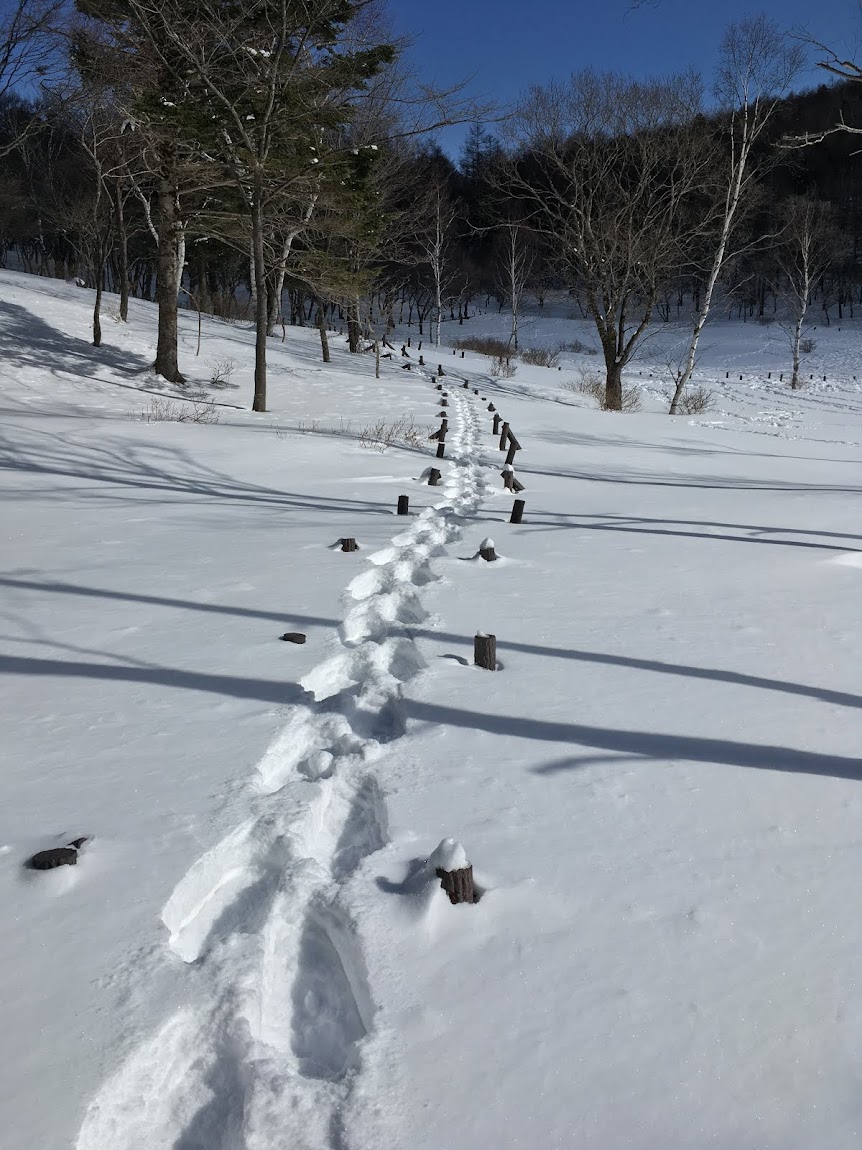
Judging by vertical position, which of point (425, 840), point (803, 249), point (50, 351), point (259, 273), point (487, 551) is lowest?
point (425, 840)

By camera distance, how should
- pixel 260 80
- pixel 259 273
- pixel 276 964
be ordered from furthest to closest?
pixel 259 273 → pixel 260 80 → pixel 276 964

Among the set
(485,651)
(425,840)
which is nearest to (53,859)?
(425,840)

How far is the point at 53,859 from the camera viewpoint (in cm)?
234

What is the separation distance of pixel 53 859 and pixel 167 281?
53.5 feet

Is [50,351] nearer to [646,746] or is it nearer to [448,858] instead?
[646,746]

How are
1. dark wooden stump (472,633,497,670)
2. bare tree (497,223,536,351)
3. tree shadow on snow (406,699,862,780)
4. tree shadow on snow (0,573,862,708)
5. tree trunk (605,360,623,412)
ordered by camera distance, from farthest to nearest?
bare tree (497,223,536,351), tree trunk (605,360,623,412), dark wooden stump (472,633,497,670), tree shadow on snow (0,573,862,708), tree shadow on snow (406,699,862,780)

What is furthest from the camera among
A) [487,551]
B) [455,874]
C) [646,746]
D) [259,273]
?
[259,273]

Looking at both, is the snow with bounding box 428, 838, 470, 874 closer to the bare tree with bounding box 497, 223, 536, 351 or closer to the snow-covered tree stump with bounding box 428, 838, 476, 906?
the snow-covered tree stump with bounding box 428, 838, 476, 906

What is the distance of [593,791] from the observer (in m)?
2.86

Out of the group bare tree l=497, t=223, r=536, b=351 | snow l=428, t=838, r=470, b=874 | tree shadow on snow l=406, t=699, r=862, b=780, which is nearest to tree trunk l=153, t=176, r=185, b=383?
tree shadow on snow l=406, t=699, r=862, b=780

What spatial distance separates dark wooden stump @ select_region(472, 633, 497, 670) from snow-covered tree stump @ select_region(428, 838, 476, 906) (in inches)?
66.5

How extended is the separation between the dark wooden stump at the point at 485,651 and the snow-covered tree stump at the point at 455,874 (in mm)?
1690

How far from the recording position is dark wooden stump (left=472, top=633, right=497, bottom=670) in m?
3.91

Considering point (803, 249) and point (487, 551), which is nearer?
point (487, 551)
